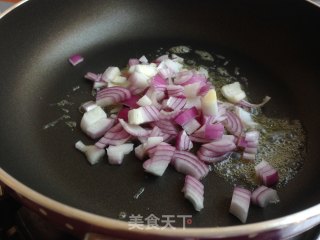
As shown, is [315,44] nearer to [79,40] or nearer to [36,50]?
[79,40]

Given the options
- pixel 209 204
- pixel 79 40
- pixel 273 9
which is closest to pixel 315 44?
pixel 273 9

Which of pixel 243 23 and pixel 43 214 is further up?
pixel 243 23

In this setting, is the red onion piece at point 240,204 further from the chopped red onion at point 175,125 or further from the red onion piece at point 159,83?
the red onion piece at point 159,83

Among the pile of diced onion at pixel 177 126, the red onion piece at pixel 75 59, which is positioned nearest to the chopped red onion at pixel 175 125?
the pile of diced onion at pixel 177 126

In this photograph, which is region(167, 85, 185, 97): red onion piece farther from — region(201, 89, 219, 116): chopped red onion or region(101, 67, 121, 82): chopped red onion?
region(101, 67, 121, 82): chopped red onion

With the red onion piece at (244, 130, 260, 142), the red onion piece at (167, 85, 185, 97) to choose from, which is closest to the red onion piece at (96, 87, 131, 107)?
the red onion piece at (167, 85, 185, 97)

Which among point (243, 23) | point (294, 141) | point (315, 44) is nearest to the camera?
point (294, 141)
